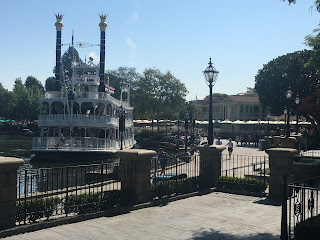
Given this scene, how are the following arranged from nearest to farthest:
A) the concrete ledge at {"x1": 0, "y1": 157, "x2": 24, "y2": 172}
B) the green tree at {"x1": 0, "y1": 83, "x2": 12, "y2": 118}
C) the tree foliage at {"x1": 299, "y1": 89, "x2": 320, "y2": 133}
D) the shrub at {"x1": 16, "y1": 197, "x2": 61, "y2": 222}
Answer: the concrete ledge at {"x1": 0, "y1": 157, "x2": 24, "y2": 172} < the shrub at {"x1": 16, "y1": 197, "x2": 61, "y2": 222} < the tree foliage at {"x1": 299, "y1": 89, "x2": 320, "y2": 133} < the green tree at {"x1": 0, "y1": 83, "x2": 12, "y2": 118}

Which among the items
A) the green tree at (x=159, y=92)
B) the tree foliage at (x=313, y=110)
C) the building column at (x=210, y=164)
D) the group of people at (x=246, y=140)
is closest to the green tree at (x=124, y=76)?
the green tree at (x=159, y=92)

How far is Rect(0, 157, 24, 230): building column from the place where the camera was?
771 centimetres

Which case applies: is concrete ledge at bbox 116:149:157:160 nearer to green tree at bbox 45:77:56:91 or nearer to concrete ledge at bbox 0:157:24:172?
concrete ledge at bbox 0:157:24:172

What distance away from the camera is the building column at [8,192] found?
7715 millimetres

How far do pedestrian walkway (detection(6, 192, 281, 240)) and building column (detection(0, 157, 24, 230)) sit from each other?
0.41 m

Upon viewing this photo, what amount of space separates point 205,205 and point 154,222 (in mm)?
2627

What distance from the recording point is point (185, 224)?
8977mm

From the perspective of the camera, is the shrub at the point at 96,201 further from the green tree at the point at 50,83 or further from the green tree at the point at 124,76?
the green tree at the point at 50,83

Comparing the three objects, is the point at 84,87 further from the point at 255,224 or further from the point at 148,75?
the point at 255,224

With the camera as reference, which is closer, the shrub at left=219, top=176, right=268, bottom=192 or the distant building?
the shrub at left=219, top=176, right=268, bottom=192

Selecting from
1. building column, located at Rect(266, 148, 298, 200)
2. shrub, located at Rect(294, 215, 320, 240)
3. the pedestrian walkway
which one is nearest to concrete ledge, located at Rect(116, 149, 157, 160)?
the pedestrian walkway

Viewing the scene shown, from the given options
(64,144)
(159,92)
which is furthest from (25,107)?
(64,144)

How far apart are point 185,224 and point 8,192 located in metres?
4.09

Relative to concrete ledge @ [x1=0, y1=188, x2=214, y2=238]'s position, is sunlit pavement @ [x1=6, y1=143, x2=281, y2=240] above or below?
below
